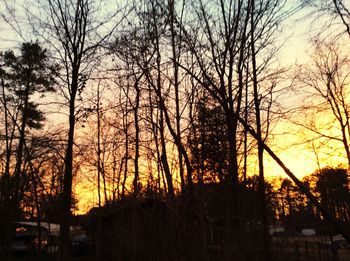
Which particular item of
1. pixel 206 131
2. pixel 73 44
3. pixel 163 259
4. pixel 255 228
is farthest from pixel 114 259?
pixel 206 131

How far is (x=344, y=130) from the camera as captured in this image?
2412 cm

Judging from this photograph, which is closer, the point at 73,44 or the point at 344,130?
the point at 73,44

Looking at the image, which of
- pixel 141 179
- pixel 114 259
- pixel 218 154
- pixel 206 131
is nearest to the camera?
pixel 114 259

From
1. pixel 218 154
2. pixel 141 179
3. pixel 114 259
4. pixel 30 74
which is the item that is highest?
pixel 30 74

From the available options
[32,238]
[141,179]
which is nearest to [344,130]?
[141,179]

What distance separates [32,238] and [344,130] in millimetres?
20314

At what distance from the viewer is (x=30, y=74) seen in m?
21.1

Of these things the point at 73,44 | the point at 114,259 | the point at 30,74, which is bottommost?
the point at 114,259

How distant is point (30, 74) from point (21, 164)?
584 centimetres

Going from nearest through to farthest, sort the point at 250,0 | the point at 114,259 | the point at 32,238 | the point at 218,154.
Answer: the point at 114,259
the point at 250,0
the point at 218,154
the point at 32,238

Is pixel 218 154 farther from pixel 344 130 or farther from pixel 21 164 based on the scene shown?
pixel 21 164

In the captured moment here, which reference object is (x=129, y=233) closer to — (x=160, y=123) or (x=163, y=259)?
(x=163, y=259)

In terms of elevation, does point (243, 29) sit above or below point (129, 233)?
above

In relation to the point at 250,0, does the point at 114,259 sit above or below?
below
